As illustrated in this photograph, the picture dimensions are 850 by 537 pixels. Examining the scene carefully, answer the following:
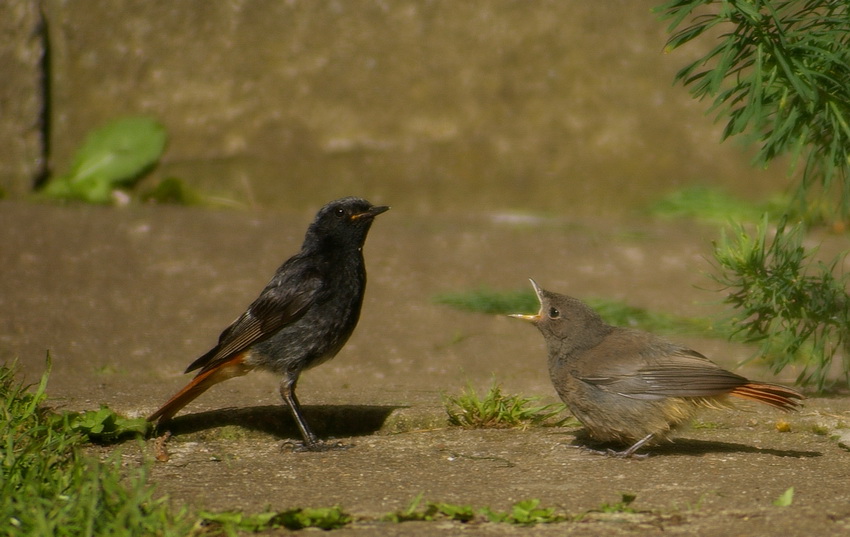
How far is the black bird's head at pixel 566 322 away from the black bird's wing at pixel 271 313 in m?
0.96

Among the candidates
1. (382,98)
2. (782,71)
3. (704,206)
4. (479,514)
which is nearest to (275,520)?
(479,514)

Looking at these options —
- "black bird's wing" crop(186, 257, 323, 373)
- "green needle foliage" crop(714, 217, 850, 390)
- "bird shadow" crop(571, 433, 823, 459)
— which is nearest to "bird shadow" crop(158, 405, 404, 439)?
"black bird's wing" crop(186, 257, 323, 373)

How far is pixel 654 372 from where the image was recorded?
3.80 meters

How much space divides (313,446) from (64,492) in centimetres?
112

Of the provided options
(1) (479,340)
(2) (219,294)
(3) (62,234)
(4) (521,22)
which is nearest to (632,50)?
(4) (521,22)

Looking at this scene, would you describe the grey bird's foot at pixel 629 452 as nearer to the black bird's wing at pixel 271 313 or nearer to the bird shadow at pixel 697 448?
the bird shadow at pixel 697 448

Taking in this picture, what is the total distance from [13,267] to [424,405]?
302 centimetres

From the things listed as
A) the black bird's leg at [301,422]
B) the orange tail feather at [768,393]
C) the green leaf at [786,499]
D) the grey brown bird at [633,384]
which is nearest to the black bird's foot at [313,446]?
the black bird's leg at [301,422]

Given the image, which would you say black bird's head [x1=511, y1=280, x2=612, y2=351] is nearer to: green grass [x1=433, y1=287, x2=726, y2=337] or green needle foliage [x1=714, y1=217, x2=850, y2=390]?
green needle foliage [x1=714, y1=217, x2=850, y2=390]

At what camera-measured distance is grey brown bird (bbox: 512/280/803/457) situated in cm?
368

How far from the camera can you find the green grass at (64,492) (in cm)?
270

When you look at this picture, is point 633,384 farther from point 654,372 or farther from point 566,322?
point 566,322

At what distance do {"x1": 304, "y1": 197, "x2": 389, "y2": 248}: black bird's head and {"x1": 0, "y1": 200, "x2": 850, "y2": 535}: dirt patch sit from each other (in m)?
0.72

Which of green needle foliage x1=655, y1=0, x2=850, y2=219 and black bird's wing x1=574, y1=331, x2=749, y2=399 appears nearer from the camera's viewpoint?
black bird's wing x1=574, y1=331, x2=749, y2=399
